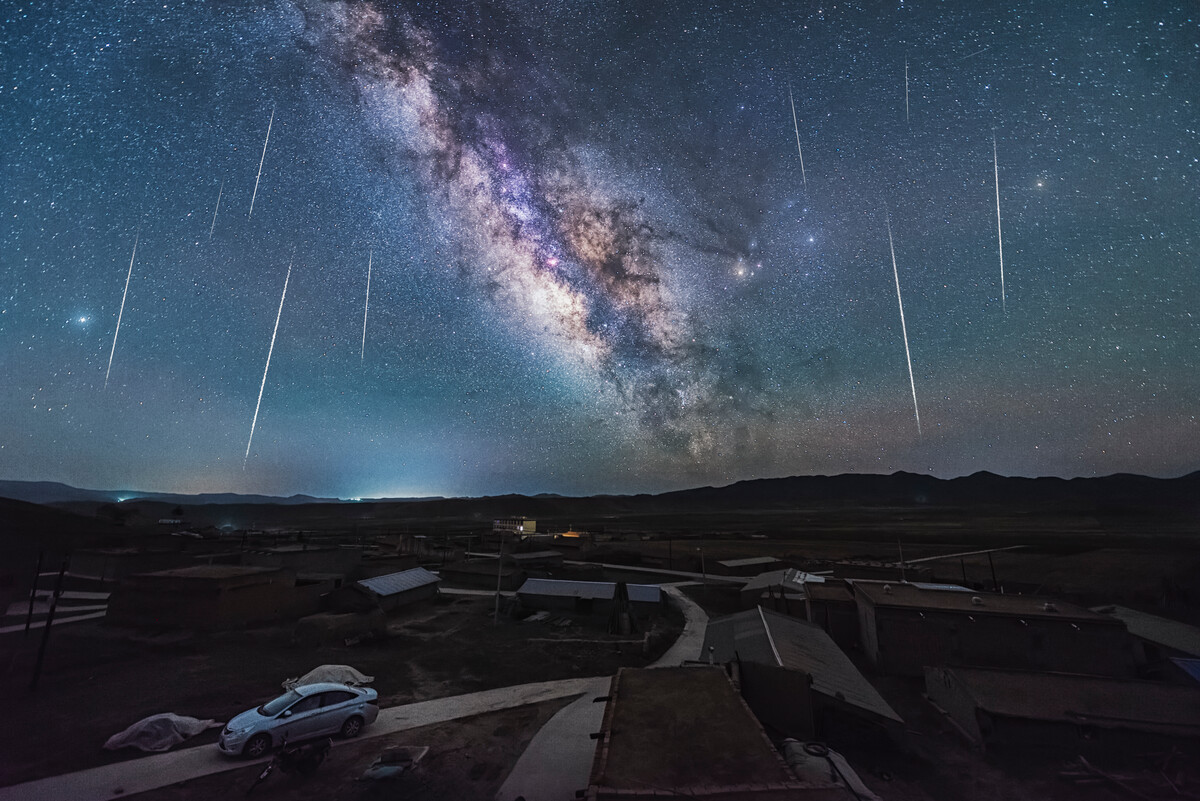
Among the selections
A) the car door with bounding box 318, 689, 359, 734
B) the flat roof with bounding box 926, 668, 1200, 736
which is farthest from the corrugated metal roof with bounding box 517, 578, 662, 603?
the flat roof with bounding box 926, 668, 1200, 736

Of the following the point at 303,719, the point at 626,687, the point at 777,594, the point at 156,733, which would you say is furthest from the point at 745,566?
the point at 156,733

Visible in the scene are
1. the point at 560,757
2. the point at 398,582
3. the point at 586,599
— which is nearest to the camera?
the point at 560,757

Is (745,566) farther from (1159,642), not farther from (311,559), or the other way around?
(311,559)

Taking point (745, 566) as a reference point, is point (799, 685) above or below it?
above

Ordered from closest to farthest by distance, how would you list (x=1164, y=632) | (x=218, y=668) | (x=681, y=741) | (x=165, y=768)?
(x=681, y=741)
(x=165, y=768)
(x=218, y=668)
(x=1164, y=632)

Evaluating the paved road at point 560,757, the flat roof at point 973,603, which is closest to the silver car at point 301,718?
the paved road at point 560,757

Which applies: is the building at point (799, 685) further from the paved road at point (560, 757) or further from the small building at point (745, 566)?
the small building at point (745, 566)
